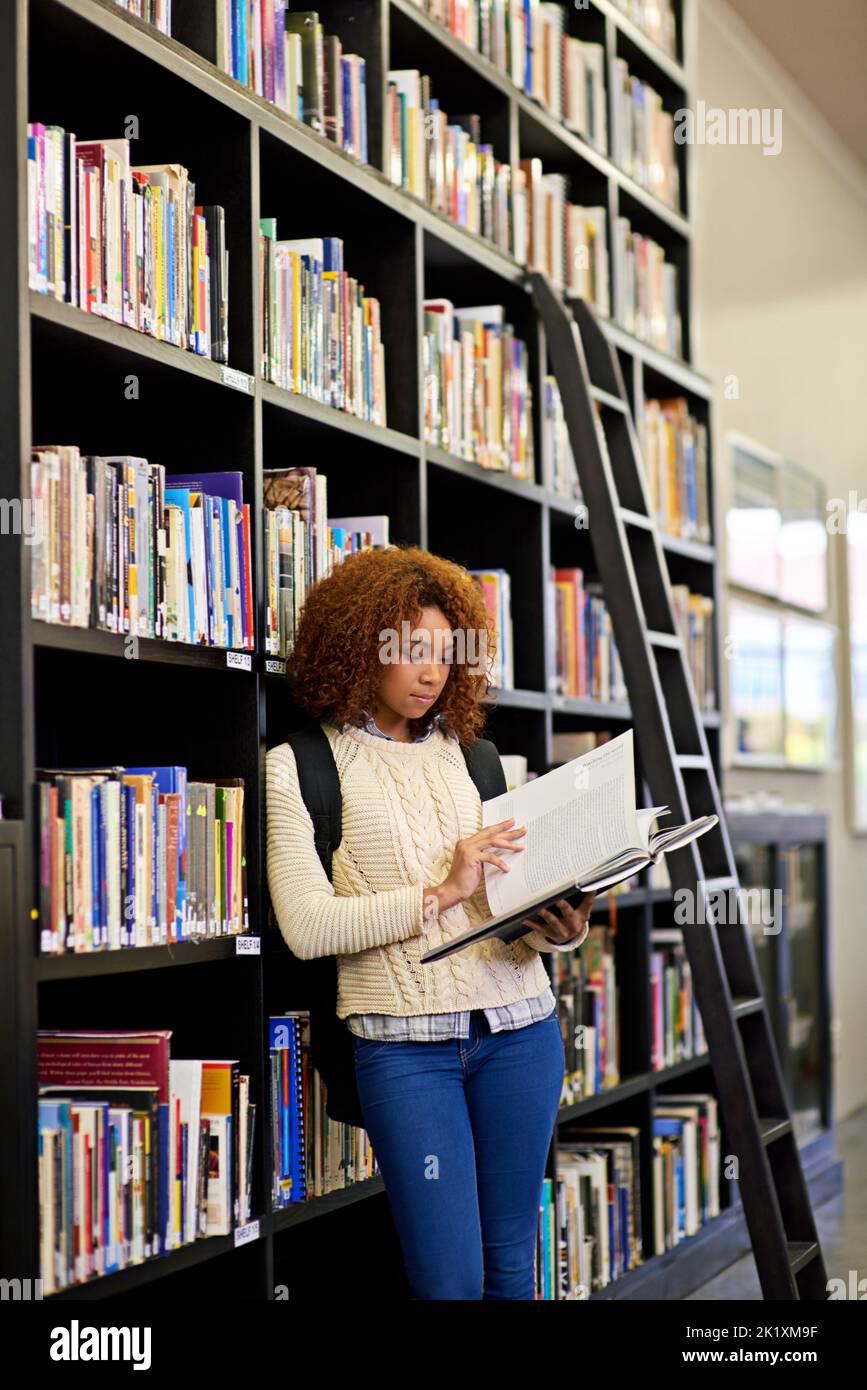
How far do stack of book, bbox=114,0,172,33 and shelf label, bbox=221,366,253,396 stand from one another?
1.66 ft

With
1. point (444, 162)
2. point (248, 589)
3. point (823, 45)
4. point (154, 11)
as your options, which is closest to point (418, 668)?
point (248, 589)

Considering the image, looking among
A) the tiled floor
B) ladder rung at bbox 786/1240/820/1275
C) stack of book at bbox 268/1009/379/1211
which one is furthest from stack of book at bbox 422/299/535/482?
the tiled floor

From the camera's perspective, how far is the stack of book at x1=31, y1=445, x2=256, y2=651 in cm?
211

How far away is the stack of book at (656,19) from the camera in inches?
176

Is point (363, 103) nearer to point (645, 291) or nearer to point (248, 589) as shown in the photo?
point (248, 589)

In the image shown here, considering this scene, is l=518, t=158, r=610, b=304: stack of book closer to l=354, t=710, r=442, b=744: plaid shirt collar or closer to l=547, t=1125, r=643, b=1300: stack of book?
l=354, t=710, r=442, b=744: plaid shirt collar

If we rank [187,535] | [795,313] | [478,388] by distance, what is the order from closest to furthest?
[187,535] < [478,388] < [795,313]

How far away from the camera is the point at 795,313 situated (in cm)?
652

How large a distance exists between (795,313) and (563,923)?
183 inches

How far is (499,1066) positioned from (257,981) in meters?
0.40

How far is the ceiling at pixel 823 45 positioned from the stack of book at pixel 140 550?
405cm

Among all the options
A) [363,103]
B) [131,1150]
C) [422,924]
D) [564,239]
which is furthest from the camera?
[564,239]

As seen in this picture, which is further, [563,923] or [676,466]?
[676,466]
